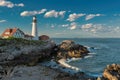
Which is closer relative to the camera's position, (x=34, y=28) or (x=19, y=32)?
(x=19, y=32)

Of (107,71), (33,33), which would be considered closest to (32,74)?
(107,71)

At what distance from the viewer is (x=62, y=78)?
22.1m

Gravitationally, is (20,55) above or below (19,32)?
below

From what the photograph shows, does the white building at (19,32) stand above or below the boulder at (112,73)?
above

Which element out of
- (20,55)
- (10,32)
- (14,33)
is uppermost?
(10,32)

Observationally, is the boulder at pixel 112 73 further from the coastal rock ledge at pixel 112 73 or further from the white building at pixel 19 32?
the white building at pixel 19 32

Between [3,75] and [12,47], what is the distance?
59.5 ft

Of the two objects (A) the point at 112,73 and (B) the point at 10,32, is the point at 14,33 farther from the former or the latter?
(A) the point at 112,73

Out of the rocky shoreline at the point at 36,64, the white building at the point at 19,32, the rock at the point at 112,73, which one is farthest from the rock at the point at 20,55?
the white building at the point at 19,32

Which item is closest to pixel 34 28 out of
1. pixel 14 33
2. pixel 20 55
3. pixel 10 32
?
pixel 14 33

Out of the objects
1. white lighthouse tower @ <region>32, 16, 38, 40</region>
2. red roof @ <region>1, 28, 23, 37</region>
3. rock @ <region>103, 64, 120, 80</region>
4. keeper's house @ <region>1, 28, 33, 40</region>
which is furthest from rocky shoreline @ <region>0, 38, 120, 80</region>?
red roof @ <region>1, 28, 23, 37</region>

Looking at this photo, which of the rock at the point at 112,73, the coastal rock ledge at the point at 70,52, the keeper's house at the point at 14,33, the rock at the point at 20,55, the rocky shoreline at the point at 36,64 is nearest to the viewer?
the rock at the point at 112,73

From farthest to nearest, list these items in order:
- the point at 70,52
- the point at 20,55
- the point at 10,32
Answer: the point at 10,32
the point at 70,52
the point at 20,55

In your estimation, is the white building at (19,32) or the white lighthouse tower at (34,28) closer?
the white building at (19,32)
